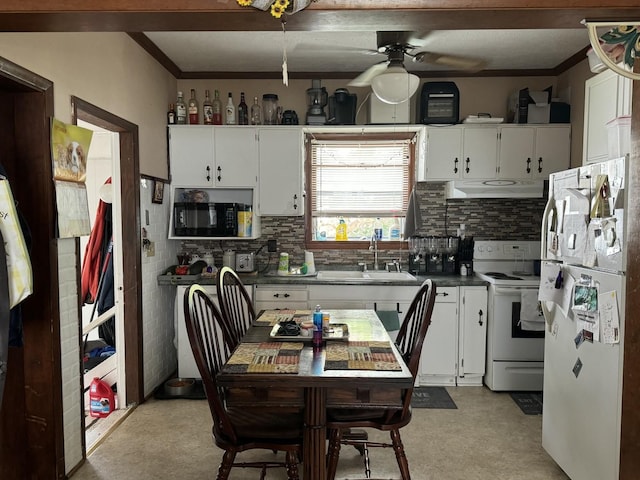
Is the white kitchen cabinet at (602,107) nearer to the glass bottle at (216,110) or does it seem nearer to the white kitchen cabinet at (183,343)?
the white kitchen cabinet at (183,343)

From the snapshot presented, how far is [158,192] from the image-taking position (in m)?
3.56

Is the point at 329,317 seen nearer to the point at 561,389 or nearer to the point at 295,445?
the point at 295,445

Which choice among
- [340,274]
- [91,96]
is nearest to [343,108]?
[340,274]

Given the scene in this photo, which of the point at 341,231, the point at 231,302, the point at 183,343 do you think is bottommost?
the point at 183,343

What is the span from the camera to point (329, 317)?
258cm

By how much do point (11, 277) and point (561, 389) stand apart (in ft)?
8.38

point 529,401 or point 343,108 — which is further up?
point 343,108

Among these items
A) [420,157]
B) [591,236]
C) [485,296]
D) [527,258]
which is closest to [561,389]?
[591,236]

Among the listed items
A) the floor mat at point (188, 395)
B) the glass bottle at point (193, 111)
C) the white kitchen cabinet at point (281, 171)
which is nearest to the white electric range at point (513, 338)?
the white kitchen cabinet at point (281, 171)

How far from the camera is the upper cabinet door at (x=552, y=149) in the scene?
369 cm

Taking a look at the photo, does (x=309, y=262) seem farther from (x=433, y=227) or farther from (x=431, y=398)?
(x=431, y=398)

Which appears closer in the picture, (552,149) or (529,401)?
(529,401)

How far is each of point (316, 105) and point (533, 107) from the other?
1774 mm

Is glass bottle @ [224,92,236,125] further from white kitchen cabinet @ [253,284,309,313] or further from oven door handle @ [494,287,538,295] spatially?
Result: oven door handle @ [494,287,538,295]
